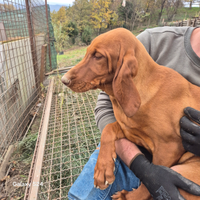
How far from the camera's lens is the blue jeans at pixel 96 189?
139cm

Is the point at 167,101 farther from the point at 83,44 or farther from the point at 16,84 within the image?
the point at 83,44

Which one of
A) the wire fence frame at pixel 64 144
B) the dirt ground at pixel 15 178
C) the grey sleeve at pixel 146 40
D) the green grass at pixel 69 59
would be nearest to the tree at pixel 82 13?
the green grass at pixel 69 59

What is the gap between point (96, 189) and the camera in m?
1.40

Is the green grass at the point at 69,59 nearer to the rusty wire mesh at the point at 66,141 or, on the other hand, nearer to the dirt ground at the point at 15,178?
the rusty wire mesh at the point at 66,141

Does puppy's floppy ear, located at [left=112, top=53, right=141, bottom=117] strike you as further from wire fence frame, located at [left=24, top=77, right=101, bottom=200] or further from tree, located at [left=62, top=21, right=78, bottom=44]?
tree, located at [left=62, top=21, right=78, bottom=44]

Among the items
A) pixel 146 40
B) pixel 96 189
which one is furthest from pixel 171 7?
pixel 96 189

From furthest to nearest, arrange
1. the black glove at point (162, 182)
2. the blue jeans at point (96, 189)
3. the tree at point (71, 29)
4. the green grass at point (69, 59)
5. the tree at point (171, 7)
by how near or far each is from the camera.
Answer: the tree at point (171, 7) → the tree at point (71, 29) → the green grass at point (69, 59) → the blue jeans at point (96, 189) → the black glove at point (162, 182)

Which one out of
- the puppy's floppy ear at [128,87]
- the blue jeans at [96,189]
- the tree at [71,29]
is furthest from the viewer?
the tree at [71,29]

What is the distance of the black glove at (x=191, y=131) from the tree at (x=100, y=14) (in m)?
22.0

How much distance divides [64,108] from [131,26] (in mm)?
23260

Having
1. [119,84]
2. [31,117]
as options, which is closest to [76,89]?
[119,84]

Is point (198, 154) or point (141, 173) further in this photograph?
point (141, 173)

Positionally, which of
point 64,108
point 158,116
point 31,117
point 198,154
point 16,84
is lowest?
point 31,117

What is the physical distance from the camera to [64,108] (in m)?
3.78
